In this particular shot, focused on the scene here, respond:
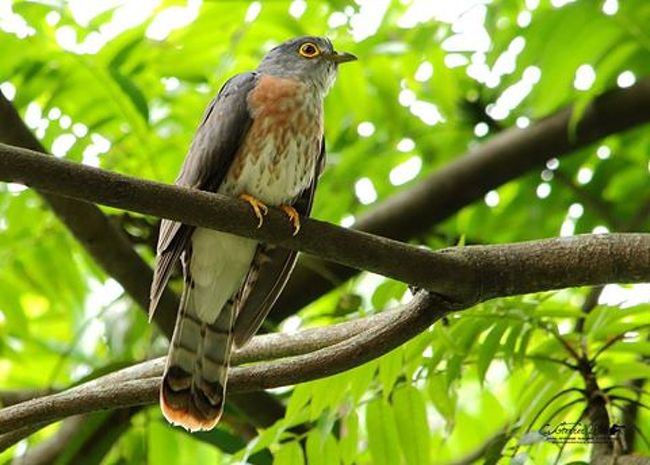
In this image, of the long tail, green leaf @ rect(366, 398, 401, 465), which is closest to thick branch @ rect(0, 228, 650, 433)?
green leaf @ rect(366, 398, 401, 465)

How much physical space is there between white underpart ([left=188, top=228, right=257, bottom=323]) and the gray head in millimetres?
792

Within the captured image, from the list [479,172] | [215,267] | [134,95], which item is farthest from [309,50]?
[215,267]

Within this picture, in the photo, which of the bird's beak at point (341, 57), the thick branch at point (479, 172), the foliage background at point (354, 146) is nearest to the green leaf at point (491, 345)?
the foliage background at point (354, 146)

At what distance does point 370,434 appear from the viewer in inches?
145

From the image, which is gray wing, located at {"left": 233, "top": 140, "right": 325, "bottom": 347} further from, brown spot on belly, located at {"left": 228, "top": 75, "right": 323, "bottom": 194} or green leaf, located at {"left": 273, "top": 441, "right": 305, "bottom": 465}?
green leaf, located at {"left": 273, "top": 441, "right": 305, "bottom": 465}

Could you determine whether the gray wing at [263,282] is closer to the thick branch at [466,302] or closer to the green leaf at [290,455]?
the green leaf at [290,455]

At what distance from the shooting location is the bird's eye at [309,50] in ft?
16.0

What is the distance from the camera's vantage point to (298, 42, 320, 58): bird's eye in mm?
4867

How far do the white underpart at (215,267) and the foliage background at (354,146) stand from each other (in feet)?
1.24

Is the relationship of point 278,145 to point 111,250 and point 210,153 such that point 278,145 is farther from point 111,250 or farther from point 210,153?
point 111,250

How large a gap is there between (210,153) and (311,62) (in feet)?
2.89

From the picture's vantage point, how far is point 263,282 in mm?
4281

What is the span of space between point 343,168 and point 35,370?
6.50ft

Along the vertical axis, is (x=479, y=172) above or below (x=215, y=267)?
above
